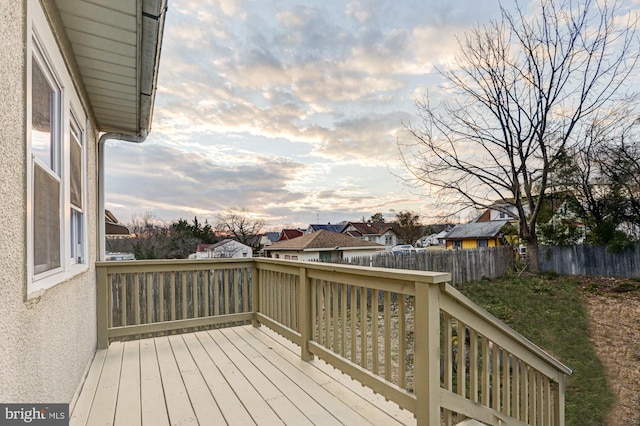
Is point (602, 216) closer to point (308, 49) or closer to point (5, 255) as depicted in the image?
point (308, 49)

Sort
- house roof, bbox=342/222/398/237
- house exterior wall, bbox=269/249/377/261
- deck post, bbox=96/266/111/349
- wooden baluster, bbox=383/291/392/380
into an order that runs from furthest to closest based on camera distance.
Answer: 1. house roof, bbox=342/222/398/237
2. house exterior wall, bbox=269/249/377/261
3. deck post, bbox=96/266/111/349
4. wooden baluster, bbox=383/291/392/380

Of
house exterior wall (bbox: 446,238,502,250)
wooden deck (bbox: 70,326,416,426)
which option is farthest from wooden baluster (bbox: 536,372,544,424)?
house exterior wall (bbox: 446,238,502,250)

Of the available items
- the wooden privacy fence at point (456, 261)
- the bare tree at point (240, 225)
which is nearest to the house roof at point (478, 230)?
the wooden privacy fence at point (456, 261)

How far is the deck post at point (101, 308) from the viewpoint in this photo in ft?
11.6

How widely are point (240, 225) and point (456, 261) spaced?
846 inches

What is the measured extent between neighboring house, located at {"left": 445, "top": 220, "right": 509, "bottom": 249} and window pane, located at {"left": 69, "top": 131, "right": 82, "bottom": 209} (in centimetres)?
2205

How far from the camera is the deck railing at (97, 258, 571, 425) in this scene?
182cm

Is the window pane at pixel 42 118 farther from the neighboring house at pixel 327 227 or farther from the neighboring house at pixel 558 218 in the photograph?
the neighboring house at pixel 327 227

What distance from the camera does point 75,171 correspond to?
107 inches

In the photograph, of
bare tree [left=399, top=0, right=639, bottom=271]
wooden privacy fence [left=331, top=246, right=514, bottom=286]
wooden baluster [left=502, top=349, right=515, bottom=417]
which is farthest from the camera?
bare tree [left=399, top=0, right=639, bottom=271]

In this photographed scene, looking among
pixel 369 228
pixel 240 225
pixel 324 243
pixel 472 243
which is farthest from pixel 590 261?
pixel 369 228

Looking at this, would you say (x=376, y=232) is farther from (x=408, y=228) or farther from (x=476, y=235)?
(x=476, y=235)

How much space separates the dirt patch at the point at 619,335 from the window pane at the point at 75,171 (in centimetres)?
661

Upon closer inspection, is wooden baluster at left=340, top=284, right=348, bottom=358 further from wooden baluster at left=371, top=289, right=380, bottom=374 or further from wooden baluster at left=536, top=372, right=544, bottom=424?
wooden baluster at left=536, top=372, right=544, bottom=424
